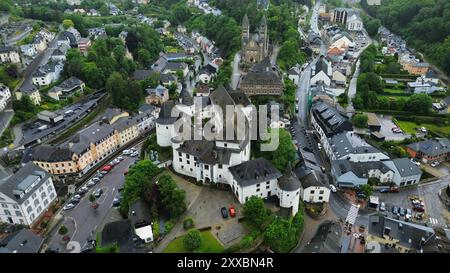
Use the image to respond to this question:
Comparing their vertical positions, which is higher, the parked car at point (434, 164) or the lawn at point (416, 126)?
the lawn at point (416, 126)

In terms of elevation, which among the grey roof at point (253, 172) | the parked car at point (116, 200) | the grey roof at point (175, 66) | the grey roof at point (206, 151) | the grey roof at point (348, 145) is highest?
the grey roof at point (175, 66)

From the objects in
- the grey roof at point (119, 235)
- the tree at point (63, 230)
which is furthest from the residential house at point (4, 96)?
the grey roof at point (119, 235)

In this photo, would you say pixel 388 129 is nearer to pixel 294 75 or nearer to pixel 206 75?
pixel 294 75

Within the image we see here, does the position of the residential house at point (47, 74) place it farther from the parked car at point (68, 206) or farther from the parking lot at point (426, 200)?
the parking lot at point (426, 200)

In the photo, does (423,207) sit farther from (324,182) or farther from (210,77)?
(210,77)

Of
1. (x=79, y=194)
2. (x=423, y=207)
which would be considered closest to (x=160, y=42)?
(x=79, y=194)

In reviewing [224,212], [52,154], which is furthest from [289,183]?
[52,154]

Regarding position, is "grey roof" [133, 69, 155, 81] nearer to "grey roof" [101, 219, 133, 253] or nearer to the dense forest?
"grey roof" [101, 219, 133, 253]
